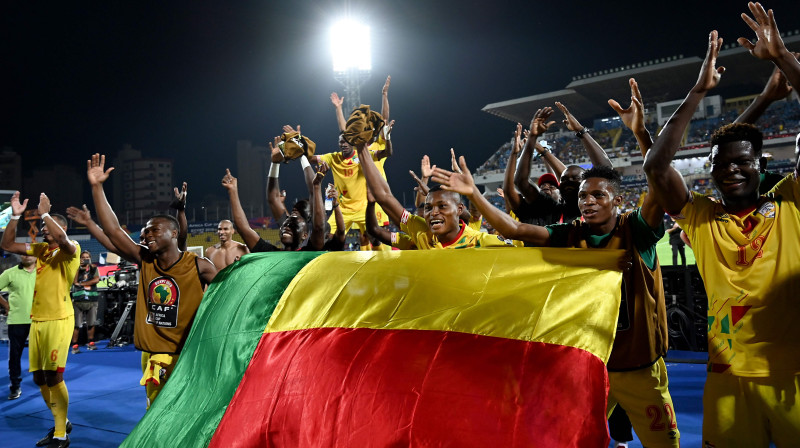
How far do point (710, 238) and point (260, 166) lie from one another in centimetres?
6954

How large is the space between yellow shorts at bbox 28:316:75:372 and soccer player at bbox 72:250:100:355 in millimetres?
6350

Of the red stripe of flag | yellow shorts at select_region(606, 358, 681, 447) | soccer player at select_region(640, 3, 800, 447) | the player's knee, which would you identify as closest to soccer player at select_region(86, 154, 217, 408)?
the red stripe of flag

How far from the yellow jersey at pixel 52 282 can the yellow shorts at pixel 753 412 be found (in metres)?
6.22

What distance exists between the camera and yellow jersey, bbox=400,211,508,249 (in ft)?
12.9

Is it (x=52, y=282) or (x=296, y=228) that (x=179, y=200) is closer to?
(x=296, y=228)

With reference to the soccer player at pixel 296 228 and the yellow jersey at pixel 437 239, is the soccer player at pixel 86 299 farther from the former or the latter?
the yellow jersey at pixel 437 239

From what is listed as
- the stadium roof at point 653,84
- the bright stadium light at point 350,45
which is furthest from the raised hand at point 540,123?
the stadium roof at point 653,84

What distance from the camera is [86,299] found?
37.8 feet

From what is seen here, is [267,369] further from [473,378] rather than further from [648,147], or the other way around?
[648,147]

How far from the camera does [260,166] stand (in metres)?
68.8

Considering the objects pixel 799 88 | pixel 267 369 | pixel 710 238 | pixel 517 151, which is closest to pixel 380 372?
pixel 267 369

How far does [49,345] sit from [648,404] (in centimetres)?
581

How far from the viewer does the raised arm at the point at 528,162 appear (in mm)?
4500

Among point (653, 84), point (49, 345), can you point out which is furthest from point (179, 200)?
point (653, 84)
